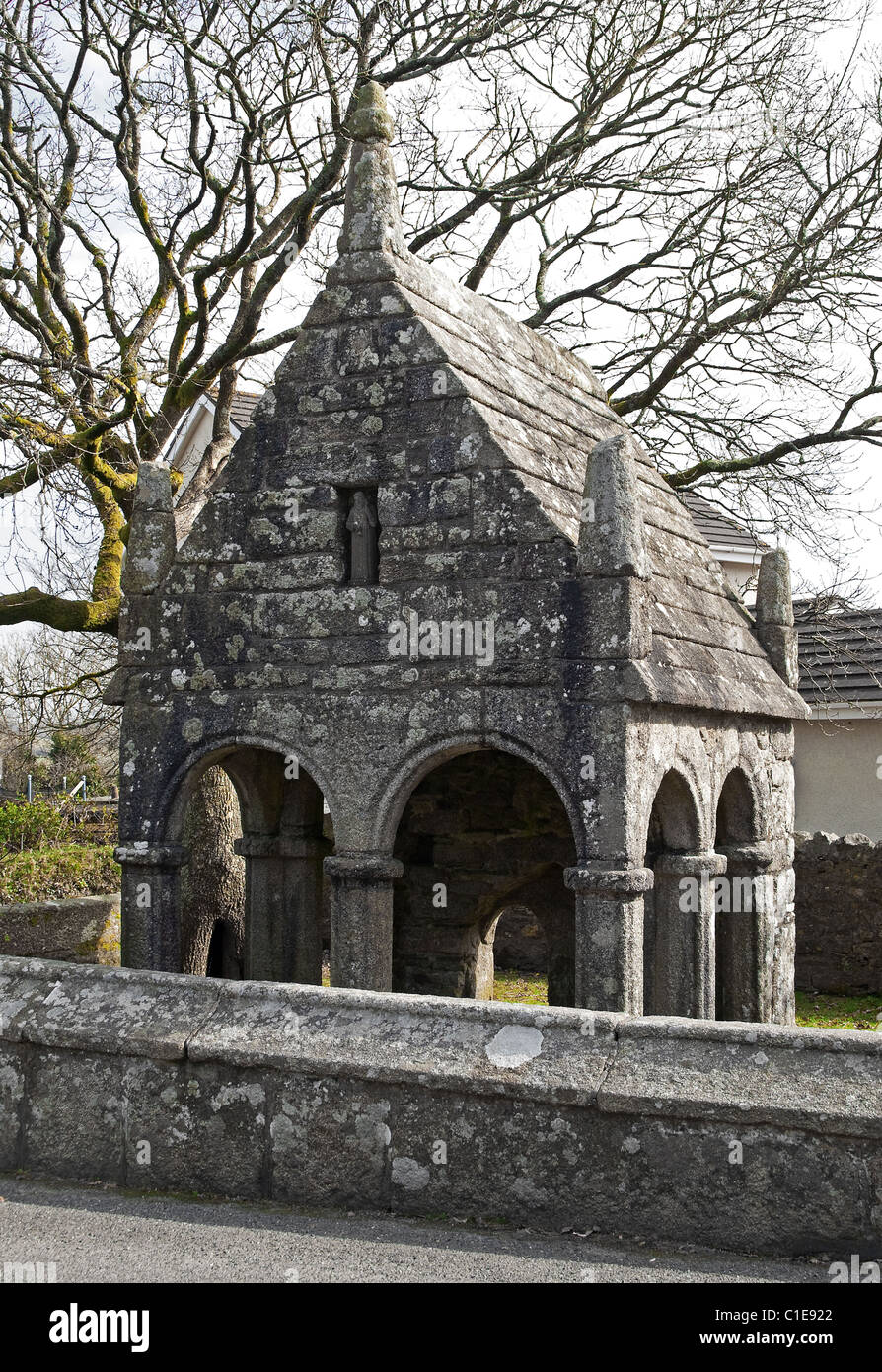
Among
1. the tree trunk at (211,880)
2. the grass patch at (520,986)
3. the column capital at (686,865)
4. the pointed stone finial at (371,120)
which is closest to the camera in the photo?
the pointed stone finial at (371,120)

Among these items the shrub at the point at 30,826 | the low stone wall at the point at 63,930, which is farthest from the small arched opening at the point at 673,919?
the shrub at the point at 30,826

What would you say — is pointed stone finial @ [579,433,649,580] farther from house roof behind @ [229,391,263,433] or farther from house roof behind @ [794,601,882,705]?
house roof behind @ [229,391,263,433]

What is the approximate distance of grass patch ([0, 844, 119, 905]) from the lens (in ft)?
35.6

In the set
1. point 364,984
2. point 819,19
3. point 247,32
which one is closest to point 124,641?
point 364,984

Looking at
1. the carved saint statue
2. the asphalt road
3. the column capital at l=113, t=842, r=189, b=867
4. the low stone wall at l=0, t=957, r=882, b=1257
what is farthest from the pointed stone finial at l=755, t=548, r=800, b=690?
the asphalt road

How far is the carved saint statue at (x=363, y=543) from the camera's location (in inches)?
255

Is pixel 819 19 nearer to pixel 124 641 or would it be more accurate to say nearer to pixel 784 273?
pixel 784 273

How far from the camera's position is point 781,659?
905cm

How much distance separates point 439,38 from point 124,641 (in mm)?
6025

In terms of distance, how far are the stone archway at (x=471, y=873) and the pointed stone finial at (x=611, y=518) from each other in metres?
3.05

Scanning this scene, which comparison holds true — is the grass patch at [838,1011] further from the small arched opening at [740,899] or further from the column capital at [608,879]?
the column capital at [608,879]

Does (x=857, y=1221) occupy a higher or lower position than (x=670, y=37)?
lower

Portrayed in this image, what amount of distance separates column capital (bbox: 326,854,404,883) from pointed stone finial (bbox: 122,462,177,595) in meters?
1.77

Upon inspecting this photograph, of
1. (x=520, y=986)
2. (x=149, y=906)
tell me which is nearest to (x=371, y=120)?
(x=149, y=906)
